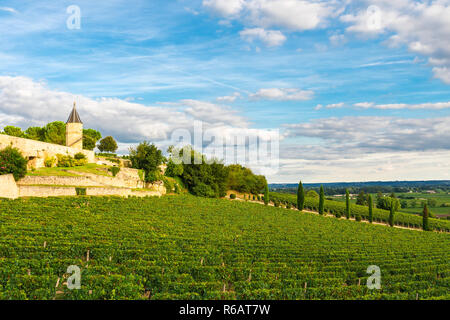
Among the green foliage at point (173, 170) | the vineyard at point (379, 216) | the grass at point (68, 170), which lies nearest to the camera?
the grass at point (68, 170)

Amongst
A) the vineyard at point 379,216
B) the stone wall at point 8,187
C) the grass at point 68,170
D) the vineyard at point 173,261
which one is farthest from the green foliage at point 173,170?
the stone wall at point 8,187

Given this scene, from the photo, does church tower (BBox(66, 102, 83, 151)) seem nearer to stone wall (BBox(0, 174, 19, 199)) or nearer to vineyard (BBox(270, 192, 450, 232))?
stone wall (BBox(0, 174, 19, 199))

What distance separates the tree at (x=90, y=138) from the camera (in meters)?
75.7

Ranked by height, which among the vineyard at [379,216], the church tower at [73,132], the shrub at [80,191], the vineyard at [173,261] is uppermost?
the church tower at [73,132]

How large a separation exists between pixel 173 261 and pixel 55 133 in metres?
64.3

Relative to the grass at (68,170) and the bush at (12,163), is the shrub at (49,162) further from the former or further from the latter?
the bush at (12,163)

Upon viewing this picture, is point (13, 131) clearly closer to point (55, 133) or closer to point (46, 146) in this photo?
point (55, 133)

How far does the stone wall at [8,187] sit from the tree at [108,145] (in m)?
45.6

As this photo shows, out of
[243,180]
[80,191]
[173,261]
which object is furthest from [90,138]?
[173,261]

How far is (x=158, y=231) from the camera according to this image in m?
28.1

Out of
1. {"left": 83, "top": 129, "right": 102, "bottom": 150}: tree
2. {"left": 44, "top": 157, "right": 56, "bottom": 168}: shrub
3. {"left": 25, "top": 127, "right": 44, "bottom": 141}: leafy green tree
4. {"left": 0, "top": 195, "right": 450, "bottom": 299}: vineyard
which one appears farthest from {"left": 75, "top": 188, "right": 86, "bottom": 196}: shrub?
{"left": 25, "top": 127, "right": 44, "bottom": 141}: leafy green tree
